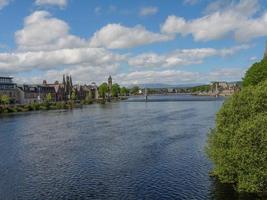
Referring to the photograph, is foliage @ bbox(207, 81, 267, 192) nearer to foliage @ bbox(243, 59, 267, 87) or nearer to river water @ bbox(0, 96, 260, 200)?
river water @ bbox(0, 96, 260, 200)

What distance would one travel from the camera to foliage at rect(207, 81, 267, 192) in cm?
3403

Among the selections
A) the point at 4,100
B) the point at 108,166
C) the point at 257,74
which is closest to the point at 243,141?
the point at 108,166

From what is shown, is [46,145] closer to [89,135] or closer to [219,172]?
[89,135]

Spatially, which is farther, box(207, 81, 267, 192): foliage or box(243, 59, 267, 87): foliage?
box(243, 59, 267, 87): foliage

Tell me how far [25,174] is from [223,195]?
988 inches

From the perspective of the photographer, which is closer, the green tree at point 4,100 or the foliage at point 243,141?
the foliage at point 243,141

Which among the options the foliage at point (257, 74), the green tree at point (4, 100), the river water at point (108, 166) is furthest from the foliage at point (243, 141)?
the green tree at point (4, 100)

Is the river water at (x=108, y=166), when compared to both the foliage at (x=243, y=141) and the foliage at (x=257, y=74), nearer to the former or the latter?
the foliage at (x=243, y=141)

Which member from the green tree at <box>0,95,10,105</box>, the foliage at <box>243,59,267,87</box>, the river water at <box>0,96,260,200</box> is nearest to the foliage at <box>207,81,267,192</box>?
the river water at <box>0,96,260,200</box>

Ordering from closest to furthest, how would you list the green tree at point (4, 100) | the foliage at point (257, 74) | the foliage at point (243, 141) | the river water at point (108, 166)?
the foliage at point (243, 141) < the river water at point (108, 166) < the foliage at point (257, 74) < the green tree at point (4, 100)

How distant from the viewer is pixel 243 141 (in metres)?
34.5

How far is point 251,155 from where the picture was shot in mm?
33906

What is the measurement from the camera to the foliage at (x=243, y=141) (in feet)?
112

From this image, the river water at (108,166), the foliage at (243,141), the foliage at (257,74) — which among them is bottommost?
→ the river water at (108,166)
